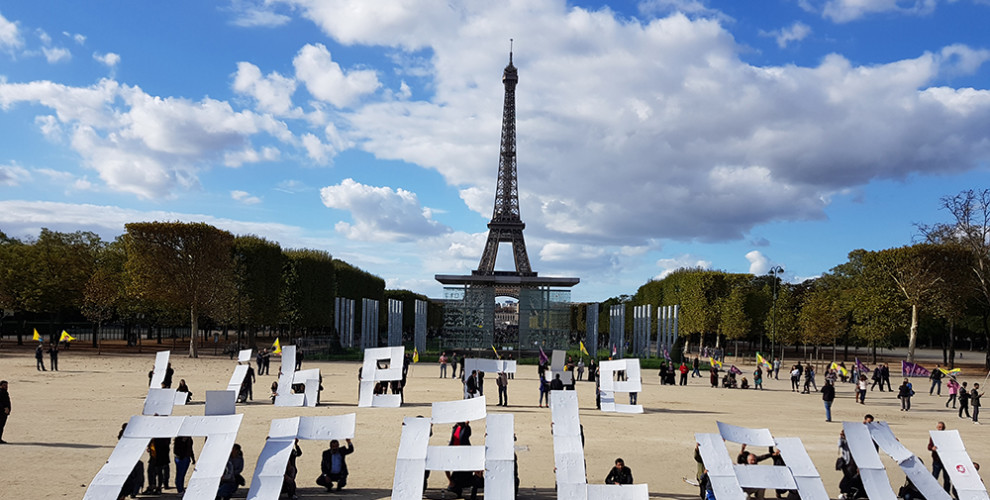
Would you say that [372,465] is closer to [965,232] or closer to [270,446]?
[270,446]

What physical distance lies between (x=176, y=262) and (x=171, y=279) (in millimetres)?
1239

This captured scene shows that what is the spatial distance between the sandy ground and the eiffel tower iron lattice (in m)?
56.3

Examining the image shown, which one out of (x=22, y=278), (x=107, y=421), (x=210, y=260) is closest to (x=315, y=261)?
(x=210, y=260)

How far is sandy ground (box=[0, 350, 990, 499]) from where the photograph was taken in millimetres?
15055

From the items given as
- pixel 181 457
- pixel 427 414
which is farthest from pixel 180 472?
pixel 427 414

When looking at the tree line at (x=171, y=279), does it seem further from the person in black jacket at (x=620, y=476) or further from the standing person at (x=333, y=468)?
the person in black jacket at (x=620, y=476)

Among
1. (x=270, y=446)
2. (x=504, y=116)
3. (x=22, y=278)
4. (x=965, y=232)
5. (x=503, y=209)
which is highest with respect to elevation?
(x=504, y=116)

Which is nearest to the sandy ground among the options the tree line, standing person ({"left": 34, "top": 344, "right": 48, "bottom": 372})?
standing person ({"left": 34, "top": 344, "right": 48, "bottom": 372})

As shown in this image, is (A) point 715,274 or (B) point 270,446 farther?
(A) point 715,274

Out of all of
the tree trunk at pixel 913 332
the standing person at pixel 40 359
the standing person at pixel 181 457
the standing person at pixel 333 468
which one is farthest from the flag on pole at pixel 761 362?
the standing person at pixel 40 359

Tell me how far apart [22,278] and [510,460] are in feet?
187

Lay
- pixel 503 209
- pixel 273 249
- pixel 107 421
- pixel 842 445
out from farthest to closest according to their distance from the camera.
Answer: pixel 503 209, pixel 273 249, pixel 107 421, pixel 842 445

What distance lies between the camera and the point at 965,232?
54.6 m

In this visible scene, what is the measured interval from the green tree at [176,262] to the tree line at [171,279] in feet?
0.21
